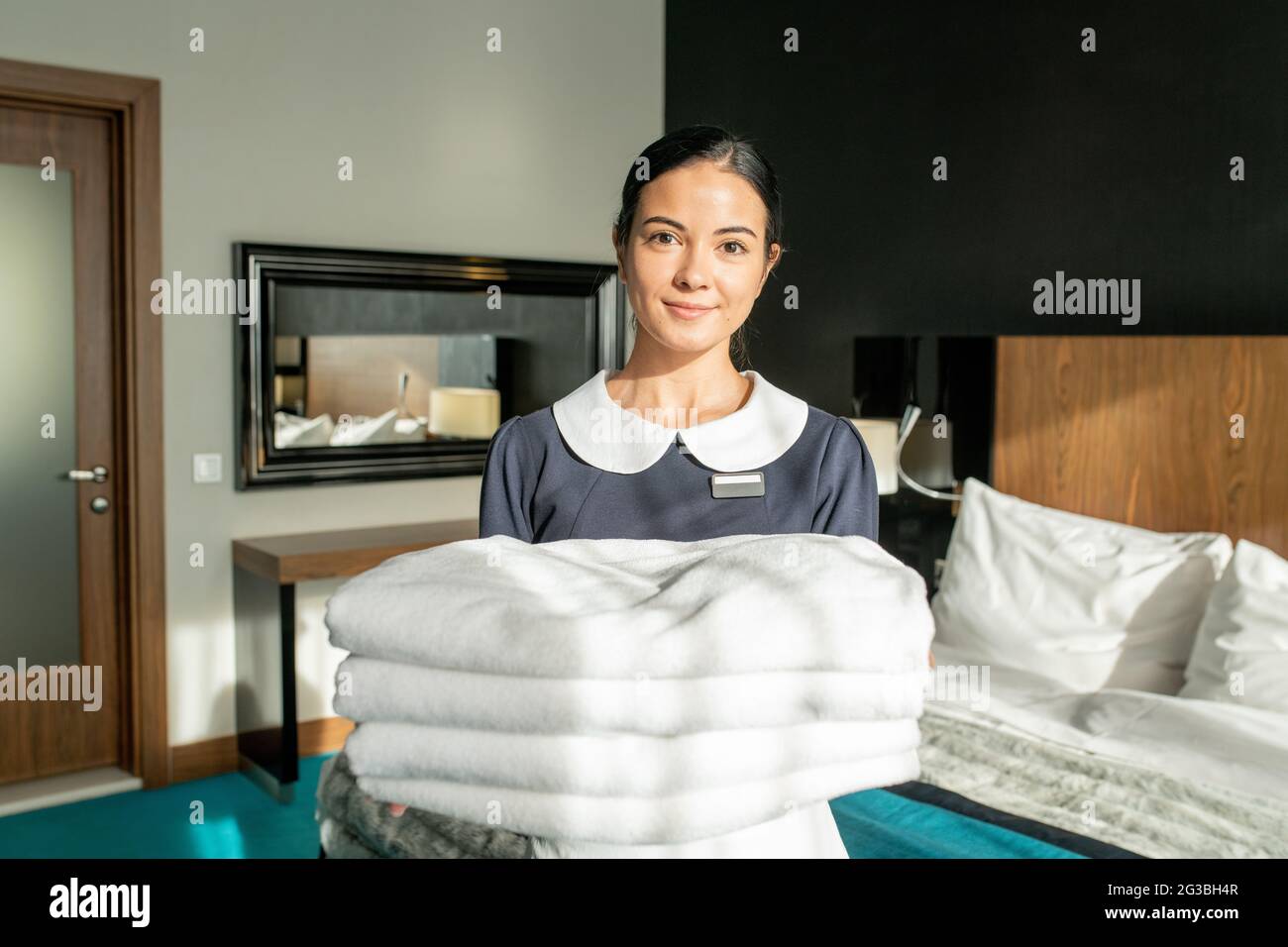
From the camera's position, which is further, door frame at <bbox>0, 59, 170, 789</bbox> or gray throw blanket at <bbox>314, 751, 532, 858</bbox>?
door frame at <bbox>0, 59, 170, 789</bbox>

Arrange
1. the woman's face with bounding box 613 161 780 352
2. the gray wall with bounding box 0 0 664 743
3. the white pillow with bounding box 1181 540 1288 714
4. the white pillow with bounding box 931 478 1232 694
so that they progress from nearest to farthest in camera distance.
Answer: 1. the woman's face with bounding box 613 161 780 352
2. the white pillow with bounding box 1181 540 1288 714
3. the white pillow with bounding box 931 478 1232 694
4. the gray wall with bounding box 0 0 664 743

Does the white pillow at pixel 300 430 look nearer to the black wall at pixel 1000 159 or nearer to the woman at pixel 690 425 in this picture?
the black wall at pixel 1000 159

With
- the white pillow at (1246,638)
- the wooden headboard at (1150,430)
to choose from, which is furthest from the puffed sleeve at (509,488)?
the wooden headboard at (1150,430)

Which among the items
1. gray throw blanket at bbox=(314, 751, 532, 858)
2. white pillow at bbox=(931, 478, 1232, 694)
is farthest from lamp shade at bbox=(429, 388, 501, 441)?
gray throw blanket at bbox=(314, 751, 532, 858)

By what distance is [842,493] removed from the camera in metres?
0.75

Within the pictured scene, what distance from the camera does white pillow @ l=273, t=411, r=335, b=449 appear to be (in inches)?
137

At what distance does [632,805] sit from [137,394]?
3065 mm

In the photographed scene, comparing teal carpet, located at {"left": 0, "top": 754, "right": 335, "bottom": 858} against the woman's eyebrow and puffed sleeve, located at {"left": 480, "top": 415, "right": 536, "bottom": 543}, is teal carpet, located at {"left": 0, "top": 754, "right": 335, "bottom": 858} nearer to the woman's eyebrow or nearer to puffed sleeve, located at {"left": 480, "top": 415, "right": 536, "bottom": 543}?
puffed sleeve, located at {"left": 480, "top": 415, "right": 536, "bottom": 543}

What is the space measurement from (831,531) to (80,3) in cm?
313

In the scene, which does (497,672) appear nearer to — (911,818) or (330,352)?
(911,818)

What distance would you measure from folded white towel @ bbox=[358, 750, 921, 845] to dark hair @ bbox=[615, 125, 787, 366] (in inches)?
13.9

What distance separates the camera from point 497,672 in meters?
0.59

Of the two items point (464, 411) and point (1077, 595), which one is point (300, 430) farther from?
point (1077, 595)
